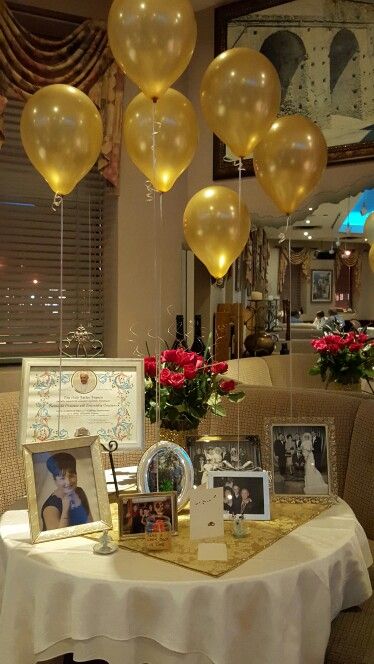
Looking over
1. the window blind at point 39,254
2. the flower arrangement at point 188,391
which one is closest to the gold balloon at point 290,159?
the flower arrangement at point 188,391

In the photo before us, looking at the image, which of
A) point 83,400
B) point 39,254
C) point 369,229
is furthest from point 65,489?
point 39,254

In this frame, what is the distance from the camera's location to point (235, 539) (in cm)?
167

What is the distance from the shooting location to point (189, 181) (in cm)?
456

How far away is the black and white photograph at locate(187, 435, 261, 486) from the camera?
6.37ft

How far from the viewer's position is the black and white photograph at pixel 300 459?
1948mm

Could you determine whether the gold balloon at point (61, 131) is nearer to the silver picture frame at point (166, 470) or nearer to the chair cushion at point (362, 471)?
the silver picture frame at point (166, 470)

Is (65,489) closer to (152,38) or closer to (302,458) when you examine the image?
(302,458)

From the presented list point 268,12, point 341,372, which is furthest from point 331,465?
point 268,12

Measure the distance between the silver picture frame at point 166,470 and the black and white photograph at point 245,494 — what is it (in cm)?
11

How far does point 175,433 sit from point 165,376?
0.17 meters

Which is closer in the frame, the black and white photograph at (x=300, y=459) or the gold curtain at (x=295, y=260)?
the black and white photograph at (x=300, y=459)

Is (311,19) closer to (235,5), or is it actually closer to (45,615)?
(235,5)

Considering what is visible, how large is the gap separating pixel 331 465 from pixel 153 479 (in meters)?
0.52

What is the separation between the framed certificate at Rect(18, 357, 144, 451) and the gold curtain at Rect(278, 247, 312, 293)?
2180mm
